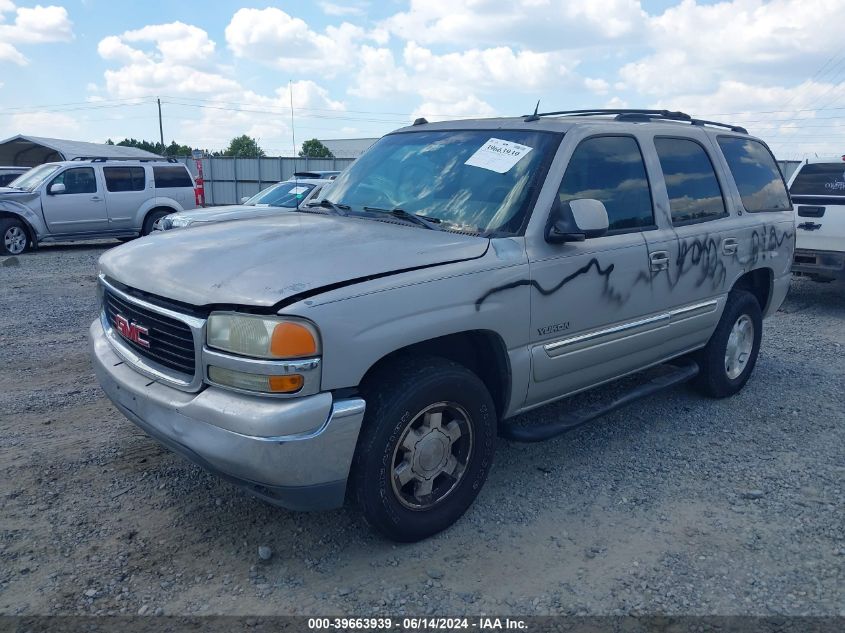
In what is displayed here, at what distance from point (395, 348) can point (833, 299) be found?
30.0 ft

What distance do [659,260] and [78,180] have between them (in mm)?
13958

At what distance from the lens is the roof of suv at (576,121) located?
13.3ft

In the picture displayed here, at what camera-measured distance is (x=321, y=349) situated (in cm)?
268

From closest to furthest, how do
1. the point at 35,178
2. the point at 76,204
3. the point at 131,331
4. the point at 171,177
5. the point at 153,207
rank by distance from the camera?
the point at 131,331 → the point at 76,204 → the point at 35,178 → the point at 153,207 → the point at 171,177

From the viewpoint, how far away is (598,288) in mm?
3830

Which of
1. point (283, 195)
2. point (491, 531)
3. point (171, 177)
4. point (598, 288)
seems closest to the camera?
point (491, 531)

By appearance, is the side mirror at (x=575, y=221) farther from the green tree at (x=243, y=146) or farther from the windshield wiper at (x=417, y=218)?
the green tree at (x=243, y=146)

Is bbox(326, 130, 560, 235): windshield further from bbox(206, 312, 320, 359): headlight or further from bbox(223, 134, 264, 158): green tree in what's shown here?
bbox(223, 134, 264, 158): green tree

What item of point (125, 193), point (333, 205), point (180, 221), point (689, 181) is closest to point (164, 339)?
point (333, 205)

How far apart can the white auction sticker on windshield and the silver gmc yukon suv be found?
0.01 metres

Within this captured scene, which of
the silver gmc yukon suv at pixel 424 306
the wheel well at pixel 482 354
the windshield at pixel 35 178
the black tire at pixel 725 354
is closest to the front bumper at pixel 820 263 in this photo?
the black tire at pixel 725 354

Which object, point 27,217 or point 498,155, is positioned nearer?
point 498,155

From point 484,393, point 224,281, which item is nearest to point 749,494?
point 484,393

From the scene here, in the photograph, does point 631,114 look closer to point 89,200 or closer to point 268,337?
point 268,337
